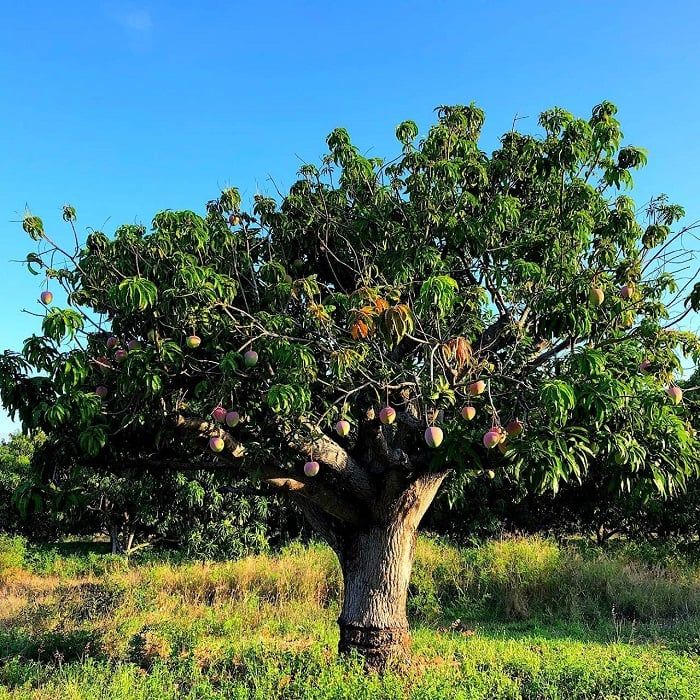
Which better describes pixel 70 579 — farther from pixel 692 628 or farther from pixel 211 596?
pixel 692 628

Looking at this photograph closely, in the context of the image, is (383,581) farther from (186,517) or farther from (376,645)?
(186,517)

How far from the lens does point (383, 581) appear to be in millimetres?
4754

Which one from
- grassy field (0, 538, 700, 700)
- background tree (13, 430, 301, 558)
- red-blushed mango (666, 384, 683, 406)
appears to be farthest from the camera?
background tree (13, 430, 301, 558)

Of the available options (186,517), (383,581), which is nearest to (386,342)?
(383,581)

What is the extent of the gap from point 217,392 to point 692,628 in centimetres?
624

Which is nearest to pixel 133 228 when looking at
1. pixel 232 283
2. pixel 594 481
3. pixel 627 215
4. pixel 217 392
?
pixel 232 283

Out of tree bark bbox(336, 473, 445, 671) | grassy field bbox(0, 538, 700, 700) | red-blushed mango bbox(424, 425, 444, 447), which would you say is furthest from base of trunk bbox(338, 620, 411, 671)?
red-blushed mango bbox(424, 425, 444, 447)

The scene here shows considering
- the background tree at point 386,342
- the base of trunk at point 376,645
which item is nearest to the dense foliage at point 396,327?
the background tree at point 386,342

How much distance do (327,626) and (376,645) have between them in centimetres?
260

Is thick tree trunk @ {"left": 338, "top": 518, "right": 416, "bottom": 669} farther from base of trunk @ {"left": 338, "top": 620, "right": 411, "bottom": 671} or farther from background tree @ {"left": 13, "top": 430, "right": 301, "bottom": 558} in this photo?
background tree @ {"left": 13, "top": 430, "right": 301, "bottom": 558}

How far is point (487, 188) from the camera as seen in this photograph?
518cm

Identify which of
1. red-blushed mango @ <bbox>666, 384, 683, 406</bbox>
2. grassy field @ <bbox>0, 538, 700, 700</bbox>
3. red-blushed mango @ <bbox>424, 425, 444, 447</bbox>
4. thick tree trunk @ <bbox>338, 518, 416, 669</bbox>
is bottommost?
grassy field @ <bbox>0, 538, 700, 700</bbox>

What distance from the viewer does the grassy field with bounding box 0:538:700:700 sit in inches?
167

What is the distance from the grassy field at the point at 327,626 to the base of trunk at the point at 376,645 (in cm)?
15
